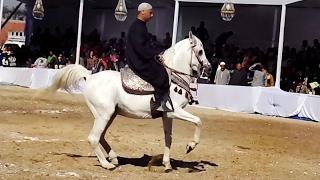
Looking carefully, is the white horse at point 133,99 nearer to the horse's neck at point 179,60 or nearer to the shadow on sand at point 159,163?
the horse's neck at point 179,60

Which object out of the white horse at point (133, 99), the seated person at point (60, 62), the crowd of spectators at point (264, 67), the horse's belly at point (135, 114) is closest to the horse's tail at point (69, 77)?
the white horse at point (133, 99)

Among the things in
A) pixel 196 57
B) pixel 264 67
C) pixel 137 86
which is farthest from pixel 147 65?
pixel 264 67

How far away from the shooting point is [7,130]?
12.8 meters

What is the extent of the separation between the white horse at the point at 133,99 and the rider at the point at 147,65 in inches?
5.6

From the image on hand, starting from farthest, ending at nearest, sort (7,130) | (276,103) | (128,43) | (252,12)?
(252,12) → (276,103) → (7,130) → (128,43)

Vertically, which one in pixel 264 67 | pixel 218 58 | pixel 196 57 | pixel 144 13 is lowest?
pixel 264 67

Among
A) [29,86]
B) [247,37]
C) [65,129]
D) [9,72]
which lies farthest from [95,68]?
[65,129]

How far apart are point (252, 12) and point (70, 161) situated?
21625 mm

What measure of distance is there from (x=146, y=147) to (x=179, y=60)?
9.10 ft

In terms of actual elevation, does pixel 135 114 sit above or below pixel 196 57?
below

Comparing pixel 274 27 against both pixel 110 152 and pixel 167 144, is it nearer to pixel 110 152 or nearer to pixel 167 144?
pixel 167 144

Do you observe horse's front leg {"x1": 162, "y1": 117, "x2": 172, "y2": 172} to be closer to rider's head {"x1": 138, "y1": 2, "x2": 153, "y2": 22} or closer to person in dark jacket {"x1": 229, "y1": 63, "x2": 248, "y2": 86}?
rider's head {"x1": 138, "y1": 2, "x2": 153, "y2": 22}

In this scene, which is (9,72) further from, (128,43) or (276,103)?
(128,43)

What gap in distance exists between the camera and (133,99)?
935 centimetres
